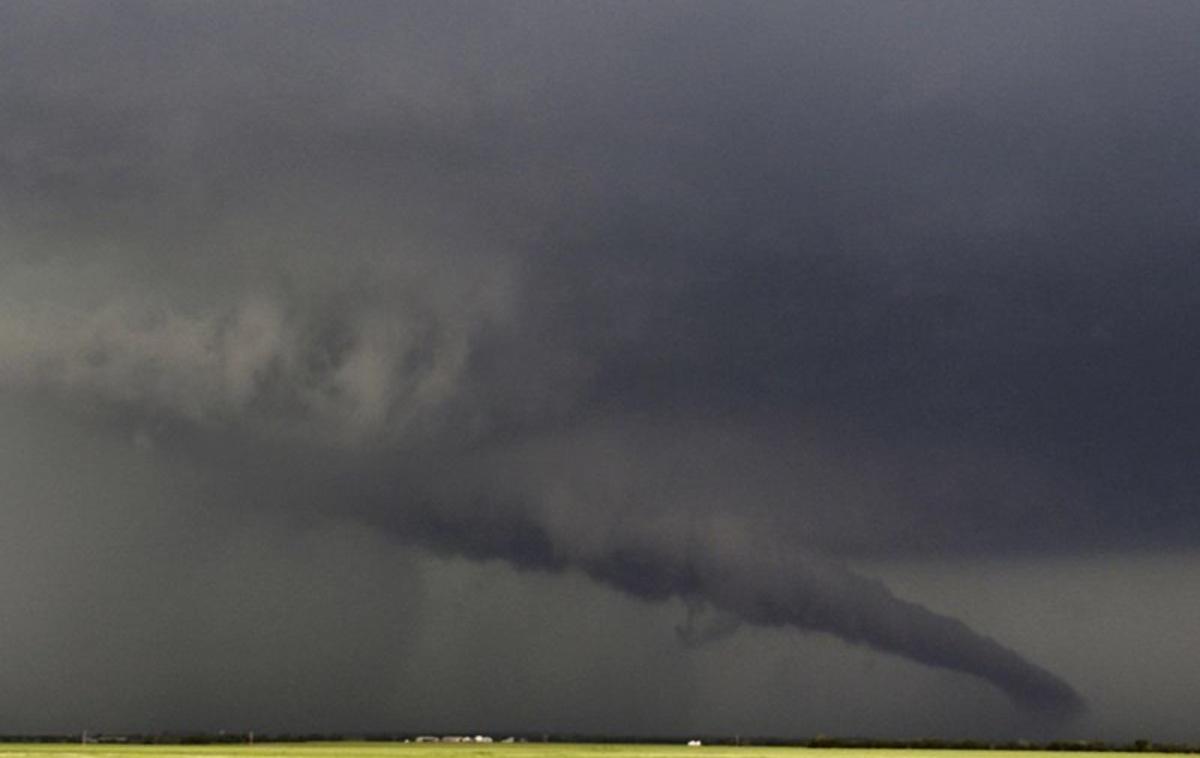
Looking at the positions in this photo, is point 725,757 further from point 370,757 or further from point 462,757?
point 370,757

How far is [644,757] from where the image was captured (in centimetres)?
19912

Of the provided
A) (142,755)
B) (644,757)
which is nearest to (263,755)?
(142,755)

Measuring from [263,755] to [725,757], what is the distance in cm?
6237

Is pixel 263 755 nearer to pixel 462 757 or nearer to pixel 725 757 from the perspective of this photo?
pixel 462 757

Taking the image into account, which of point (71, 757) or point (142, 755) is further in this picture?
point (142, 755)

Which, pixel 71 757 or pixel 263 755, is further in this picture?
pixel 263 755

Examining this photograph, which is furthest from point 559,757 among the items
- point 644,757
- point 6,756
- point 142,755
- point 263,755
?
point 6,756

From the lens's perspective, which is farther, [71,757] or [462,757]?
[462,757]

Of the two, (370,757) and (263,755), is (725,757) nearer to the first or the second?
(370,757)

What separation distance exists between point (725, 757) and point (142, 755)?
78830 mm

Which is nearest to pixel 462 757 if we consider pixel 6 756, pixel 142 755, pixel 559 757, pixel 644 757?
pixel 559 757

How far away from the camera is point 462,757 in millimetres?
193750

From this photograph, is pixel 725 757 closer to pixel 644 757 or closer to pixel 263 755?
pixel 644 757

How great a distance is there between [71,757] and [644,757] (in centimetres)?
7437
